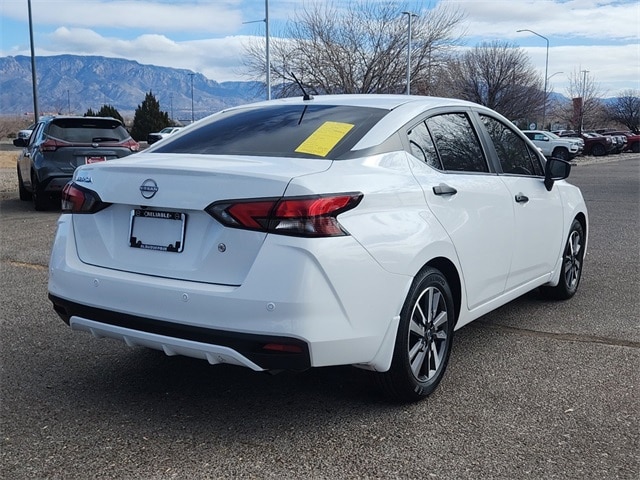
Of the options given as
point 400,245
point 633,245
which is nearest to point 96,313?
point 400,245

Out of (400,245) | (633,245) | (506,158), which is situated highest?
(506,158)

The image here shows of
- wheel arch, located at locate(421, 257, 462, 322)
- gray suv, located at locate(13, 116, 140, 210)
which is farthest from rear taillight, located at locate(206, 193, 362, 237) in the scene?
gray suv, located at locate(13, 116, 140, 210)

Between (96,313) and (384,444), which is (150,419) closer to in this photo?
(96,313)

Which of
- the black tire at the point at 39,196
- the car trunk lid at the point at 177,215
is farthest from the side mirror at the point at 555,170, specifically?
the black tire at the point at 39,196

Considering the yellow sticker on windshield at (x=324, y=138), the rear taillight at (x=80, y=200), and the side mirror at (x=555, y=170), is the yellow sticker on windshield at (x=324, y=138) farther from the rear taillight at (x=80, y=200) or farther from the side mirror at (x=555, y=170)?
the side mirror at (x=555, y=170)

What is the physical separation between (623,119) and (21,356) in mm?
82567

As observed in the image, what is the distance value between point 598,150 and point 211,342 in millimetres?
44474

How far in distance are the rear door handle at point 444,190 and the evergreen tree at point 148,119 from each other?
160 feet

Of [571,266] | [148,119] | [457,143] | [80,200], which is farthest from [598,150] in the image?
[80,200]

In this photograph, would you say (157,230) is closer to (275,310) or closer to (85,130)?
(275,310)

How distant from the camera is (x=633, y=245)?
29.1 feet

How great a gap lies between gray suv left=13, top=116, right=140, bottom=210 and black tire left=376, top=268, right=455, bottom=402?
891 cm

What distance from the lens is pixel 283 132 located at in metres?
3.90

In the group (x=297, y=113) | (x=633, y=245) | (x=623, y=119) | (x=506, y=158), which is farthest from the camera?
(x=623, y=119)
